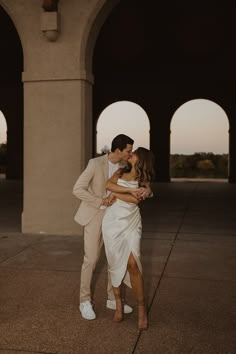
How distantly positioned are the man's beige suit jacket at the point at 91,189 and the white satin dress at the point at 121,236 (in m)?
0.25

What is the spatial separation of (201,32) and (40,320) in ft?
68.6

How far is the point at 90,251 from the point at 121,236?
0.45 metres

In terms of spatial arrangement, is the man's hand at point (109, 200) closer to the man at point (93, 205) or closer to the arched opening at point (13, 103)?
the man at point (93, 205)

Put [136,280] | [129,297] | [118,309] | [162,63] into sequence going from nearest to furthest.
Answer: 1. [136,280]
2. [118,309]
3. [129,297]
4. [162,63]

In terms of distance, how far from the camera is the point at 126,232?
386 cm

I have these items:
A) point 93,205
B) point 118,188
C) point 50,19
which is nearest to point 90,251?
point 93,205

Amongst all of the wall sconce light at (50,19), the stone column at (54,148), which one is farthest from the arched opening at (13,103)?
the wall sconce light at (50,19)

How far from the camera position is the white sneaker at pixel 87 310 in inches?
157

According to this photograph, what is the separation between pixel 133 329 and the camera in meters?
3.79

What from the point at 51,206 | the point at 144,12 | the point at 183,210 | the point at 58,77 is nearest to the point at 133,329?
the point at 51,206

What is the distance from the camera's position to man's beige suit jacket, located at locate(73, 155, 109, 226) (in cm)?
411

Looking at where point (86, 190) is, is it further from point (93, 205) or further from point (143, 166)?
point (143, 166)

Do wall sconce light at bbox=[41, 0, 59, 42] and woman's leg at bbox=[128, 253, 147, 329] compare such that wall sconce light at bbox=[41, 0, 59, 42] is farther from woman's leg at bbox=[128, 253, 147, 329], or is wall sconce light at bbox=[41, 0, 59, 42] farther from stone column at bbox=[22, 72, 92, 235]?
woman's leg at bbox=[128, 253, 147, 329]

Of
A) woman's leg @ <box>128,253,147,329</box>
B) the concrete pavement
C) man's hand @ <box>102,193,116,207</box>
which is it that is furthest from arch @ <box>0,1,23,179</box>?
woman's leg @ <box>128,253,147,329</box>
